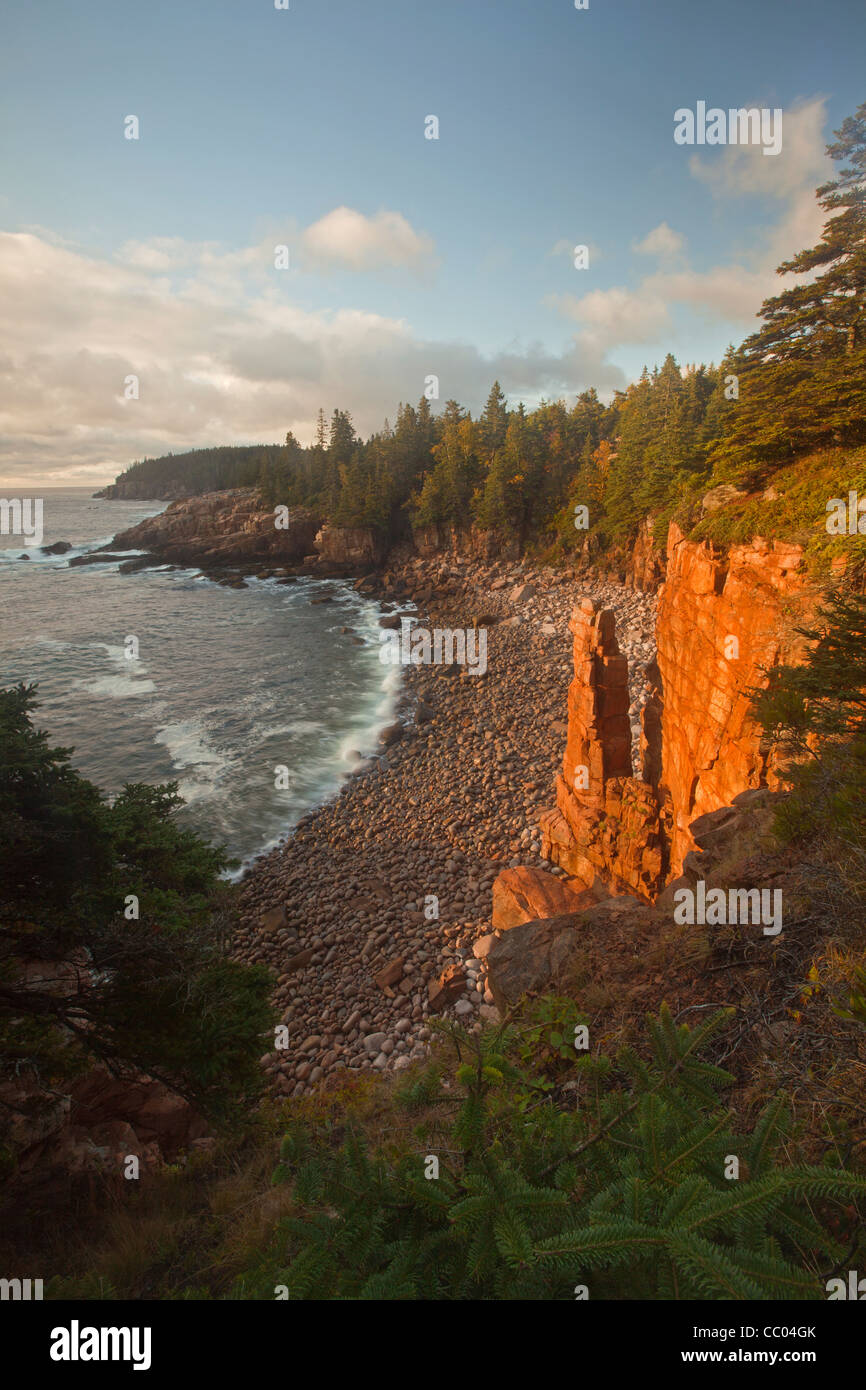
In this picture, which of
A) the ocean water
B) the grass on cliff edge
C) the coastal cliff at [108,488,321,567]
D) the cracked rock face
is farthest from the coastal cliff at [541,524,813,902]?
the coastal cliff at [108,488,321,567]

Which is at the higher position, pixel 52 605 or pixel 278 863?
pixel 52 605

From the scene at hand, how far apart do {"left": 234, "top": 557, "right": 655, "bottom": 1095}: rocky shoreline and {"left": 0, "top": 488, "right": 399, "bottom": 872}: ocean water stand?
88.3 inches

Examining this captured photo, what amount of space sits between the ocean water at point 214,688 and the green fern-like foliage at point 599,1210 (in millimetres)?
17835

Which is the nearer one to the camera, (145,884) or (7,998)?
(7,998)

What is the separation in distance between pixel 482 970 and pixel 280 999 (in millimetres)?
5077

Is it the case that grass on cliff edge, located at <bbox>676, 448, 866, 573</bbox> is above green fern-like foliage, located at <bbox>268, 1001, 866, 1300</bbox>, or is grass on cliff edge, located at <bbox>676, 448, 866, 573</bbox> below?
above

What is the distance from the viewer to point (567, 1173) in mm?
2268

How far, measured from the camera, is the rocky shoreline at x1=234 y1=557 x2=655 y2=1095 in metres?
12.4

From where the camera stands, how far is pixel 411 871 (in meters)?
17.0

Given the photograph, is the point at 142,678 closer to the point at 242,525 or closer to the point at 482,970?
the point at 482,970

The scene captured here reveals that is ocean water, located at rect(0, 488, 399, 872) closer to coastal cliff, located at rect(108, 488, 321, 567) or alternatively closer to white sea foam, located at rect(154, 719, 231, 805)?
white sea foam, located at rect(154, 719, 231, 805)

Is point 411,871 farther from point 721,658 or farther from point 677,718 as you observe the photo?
point 721,658

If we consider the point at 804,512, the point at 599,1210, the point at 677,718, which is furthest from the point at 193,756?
the point at 599,1210
